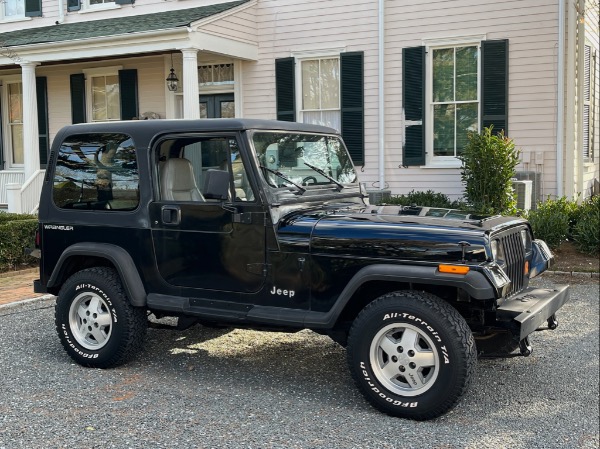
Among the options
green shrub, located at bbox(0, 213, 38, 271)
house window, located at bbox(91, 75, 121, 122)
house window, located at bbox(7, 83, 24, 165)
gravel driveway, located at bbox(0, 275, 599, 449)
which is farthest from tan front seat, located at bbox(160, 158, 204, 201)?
house window, located at bbox(7, 83, 24, 165)

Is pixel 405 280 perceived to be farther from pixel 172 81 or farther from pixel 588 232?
pixel 172 81

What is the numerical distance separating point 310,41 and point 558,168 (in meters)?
5.35

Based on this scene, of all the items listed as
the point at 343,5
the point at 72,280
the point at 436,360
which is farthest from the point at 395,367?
the point at 343,5

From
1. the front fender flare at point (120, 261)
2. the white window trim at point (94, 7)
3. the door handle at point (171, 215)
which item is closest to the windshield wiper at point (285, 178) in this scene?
the door handle at point (171, 215)

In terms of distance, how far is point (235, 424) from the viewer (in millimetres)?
4320

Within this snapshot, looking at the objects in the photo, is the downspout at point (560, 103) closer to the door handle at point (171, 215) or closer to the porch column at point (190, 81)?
the porch column at point (190, 81)

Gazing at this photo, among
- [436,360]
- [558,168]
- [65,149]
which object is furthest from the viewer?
[558,168]

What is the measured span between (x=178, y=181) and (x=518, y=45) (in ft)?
27.6

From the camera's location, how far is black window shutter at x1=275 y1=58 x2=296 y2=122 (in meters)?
13.8

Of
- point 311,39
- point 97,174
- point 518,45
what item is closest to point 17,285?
point 97,174

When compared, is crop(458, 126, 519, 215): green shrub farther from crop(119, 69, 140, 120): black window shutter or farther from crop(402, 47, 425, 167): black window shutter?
crop(119, 69, 140, 120): black window shutter

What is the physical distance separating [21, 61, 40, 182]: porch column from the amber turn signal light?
12.2 meters

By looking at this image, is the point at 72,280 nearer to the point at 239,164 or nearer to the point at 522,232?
the point at 239,164

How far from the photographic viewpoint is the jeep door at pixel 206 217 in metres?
4.84
